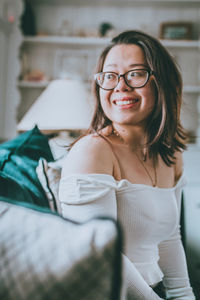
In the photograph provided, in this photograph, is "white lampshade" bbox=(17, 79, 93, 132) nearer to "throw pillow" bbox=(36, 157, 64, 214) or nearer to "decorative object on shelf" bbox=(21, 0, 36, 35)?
"throw pillow" bbox=(36, 157, 64, 214)

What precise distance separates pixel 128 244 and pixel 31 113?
3.69 feet

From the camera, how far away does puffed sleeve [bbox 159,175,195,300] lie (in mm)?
874

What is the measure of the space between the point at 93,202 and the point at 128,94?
38 centimetres

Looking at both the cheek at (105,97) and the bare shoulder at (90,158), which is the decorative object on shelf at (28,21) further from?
the bare shoulder at (90,158)

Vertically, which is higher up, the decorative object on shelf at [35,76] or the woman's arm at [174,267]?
the decorative object on shelf at [35,76]

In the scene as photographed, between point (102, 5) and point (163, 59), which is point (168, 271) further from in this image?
point (102, 5)

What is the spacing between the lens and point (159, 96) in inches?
33.9

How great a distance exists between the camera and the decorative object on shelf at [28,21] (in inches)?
107

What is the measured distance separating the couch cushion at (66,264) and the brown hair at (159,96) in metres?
0.62

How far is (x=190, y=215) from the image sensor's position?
2193mm

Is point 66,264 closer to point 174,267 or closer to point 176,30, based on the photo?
point 174,267

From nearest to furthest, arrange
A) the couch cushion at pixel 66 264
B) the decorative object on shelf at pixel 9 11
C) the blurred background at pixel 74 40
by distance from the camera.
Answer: the couch cushion at pixel 66 264 < the decorative object on shelf at pixel 9 11 < the blurred background at pixel 74 40

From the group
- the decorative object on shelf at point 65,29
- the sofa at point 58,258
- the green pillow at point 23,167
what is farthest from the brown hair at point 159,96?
the decorative object on shelf at point 65,29

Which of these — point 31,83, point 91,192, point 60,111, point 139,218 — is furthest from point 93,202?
point 31,83
